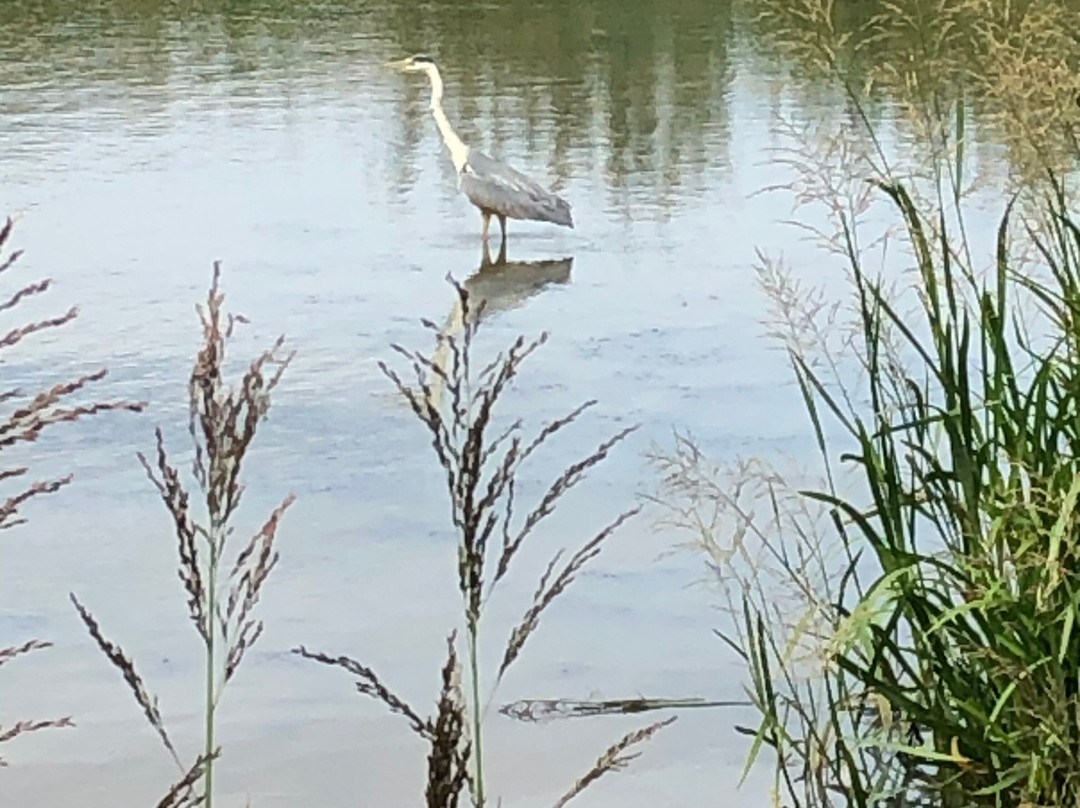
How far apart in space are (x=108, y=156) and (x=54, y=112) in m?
1.03

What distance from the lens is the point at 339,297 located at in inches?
221

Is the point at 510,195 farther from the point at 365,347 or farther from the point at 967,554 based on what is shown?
the point at 967,554

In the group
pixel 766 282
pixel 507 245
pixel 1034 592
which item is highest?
pixel 766 282

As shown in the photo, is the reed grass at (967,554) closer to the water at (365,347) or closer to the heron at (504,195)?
the water at (365,347)

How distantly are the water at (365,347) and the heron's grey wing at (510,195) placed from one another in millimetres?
145

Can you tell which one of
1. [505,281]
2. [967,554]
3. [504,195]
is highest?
[967,554]

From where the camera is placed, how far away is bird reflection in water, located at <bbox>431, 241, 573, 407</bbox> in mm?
5598

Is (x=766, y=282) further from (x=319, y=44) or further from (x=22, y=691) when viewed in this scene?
(x=319, y=44)

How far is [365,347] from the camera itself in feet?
16.9

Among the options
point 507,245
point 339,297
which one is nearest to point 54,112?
point 507,245

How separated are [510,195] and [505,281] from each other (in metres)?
0.46

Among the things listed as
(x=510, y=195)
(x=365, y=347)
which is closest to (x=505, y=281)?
(x=510, y=195)

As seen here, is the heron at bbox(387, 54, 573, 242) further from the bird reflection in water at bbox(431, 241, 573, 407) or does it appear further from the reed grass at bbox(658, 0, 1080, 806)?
the reed grass at bbox(658, 0, 1080, 806)

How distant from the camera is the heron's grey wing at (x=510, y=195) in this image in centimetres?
632
